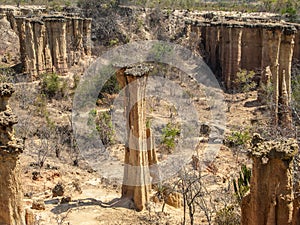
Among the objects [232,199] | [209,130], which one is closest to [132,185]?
[232,199]

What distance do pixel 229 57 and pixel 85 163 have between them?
13.2 metres

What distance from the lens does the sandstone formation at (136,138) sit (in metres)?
11.2

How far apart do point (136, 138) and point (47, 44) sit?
16011 millimetres

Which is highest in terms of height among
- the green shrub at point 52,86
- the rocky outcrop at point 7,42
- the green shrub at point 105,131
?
the rocky outcrop at point 7,42

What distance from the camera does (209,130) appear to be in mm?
19859

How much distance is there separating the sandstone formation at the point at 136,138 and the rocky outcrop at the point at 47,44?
14.0 m

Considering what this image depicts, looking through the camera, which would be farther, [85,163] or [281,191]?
[85,163]

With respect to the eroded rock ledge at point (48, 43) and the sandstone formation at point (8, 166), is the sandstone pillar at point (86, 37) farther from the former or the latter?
the sandstone formation at point (8, 166)

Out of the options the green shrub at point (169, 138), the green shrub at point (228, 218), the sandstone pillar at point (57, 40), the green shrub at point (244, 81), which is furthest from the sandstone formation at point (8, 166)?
the sandstone pillar at point (57, 40)

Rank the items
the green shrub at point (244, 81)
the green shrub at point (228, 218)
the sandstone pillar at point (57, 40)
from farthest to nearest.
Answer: the sandstone pillar at point (57, 40)
the green shrub at point (244, 81)
the green shrub at point (228, 218)

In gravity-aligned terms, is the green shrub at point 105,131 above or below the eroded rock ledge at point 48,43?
below

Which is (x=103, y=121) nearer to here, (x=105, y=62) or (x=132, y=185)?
(x=132, y=185)

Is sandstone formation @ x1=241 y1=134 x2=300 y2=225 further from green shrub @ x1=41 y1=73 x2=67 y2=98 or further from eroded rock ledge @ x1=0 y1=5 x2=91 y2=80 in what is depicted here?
eroded rock ledge @ x1=0 y1=5 x2=91 y2=80

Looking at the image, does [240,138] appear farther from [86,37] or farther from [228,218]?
[86,37]
